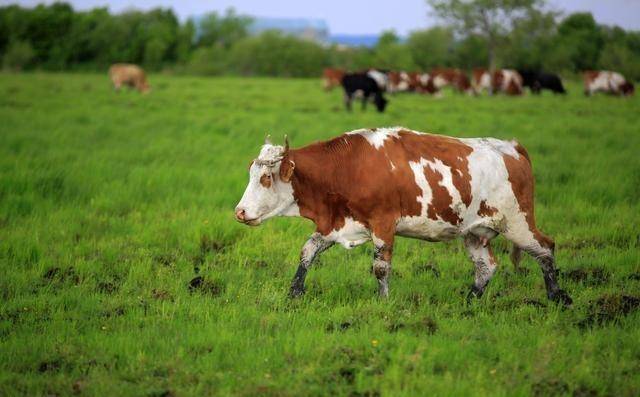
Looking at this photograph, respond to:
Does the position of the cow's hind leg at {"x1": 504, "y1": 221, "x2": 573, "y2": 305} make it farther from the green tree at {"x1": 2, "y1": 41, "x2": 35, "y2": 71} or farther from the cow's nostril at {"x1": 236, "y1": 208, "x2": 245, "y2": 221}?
the green tree at {"x1": 2, "y1": 41, "x2": 35, "y2": 71}

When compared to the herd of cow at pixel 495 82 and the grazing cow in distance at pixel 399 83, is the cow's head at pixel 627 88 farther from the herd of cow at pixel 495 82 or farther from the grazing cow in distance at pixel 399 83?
the grazing cow in distance at pixel 399 83

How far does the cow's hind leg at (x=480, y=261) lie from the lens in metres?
7.18

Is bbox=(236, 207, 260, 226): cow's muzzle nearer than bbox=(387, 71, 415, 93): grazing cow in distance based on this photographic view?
Yes

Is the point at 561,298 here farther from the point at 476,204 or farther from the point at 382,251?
the point at 382,251

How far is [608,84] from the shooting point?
35219mm

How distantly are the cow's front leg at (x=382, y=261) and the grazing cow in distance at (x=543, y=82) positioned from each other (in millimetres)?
33369

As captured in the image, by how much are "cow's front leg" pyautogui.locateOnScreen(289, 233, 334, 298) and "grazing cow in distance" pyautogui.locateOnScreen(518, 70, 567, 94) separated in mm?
33388

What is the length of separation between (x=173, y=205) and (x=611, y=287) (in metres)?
5.94

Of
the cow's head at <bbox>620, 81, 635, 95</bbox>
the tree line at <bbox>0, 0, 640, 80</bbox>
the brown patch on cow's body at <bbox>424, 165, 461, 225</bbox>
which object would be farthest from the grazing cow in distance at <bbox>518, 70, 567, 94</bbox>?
the brown patch on cow's body at <bbox>424, 165, 461, 225</bbox>

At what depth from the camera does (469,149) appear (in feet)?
23.2

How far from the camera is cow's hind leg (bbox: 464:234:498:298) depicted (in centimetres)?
718

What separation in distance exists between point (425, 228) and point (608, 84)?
3120cm

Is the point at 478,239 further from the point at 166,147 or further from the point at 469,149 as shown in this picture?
the point at 166,147

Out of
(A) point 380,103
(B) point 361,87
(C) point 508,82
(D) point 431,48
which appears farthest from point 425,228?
(D) point 431,48
